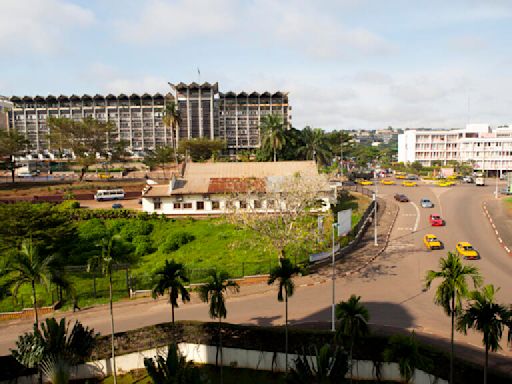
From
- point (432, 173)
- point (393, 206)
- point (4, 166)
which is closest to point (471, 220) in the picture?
point (393, 206)

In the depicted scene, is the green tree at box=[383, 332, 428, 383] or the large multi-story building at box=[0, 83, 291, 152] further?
the large multi-story building at box=[0, 83, 291, 152]

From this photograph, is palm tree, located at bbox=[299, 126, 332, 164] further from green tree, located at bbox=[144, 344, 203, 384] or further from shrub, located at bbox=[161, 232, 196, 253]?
green tree, located at bbox=[144, 344, 203, 384]

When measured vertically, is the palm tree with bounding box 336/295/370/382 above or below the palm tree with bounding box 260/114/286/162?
below

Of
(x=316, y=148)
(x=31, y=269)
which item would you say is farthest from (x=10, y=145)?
(x=31, y=269)

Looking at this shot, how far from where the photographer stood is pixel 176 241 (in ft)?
153

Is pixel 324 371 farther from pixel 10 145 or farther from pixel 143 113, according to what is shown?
pixel 143 113

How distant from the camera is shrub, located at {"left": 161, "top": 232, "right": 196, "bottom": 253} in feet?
151

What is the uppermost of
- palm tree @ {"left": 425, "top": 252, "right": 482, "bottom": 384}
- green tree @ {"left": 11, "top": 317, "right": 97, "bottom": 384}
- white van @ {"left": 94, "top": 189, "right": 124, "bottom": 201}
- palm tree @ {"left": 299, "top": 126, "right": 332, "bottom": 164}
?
palm tree @ {"left": 299, "top": 126, "right": 332, "bottom": 164}

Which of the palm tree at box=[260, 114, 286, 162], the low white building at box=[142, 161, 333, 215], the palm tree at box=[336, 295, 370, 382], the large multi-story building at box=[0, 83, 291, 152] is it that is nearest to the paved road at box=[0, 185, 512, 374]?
the palm tree at box=[336, 295, 370, 382]

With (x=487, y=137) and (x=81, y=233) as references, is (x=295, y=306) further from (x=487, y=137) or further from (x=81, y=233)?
(x=487, y=137)

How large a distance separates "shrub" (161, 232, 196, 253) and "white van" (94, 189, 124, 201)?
88.4 ft

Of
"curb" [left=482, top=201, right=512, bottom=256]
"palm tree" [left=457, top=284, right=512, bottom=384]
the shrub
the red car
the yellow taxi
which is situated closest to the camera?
"palm tree" [left=457, top=284, right=512, bottom=384]

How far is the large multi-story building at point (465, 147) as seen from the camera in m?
129

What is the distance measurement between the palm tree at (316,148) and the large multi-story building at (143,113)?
233 ft
